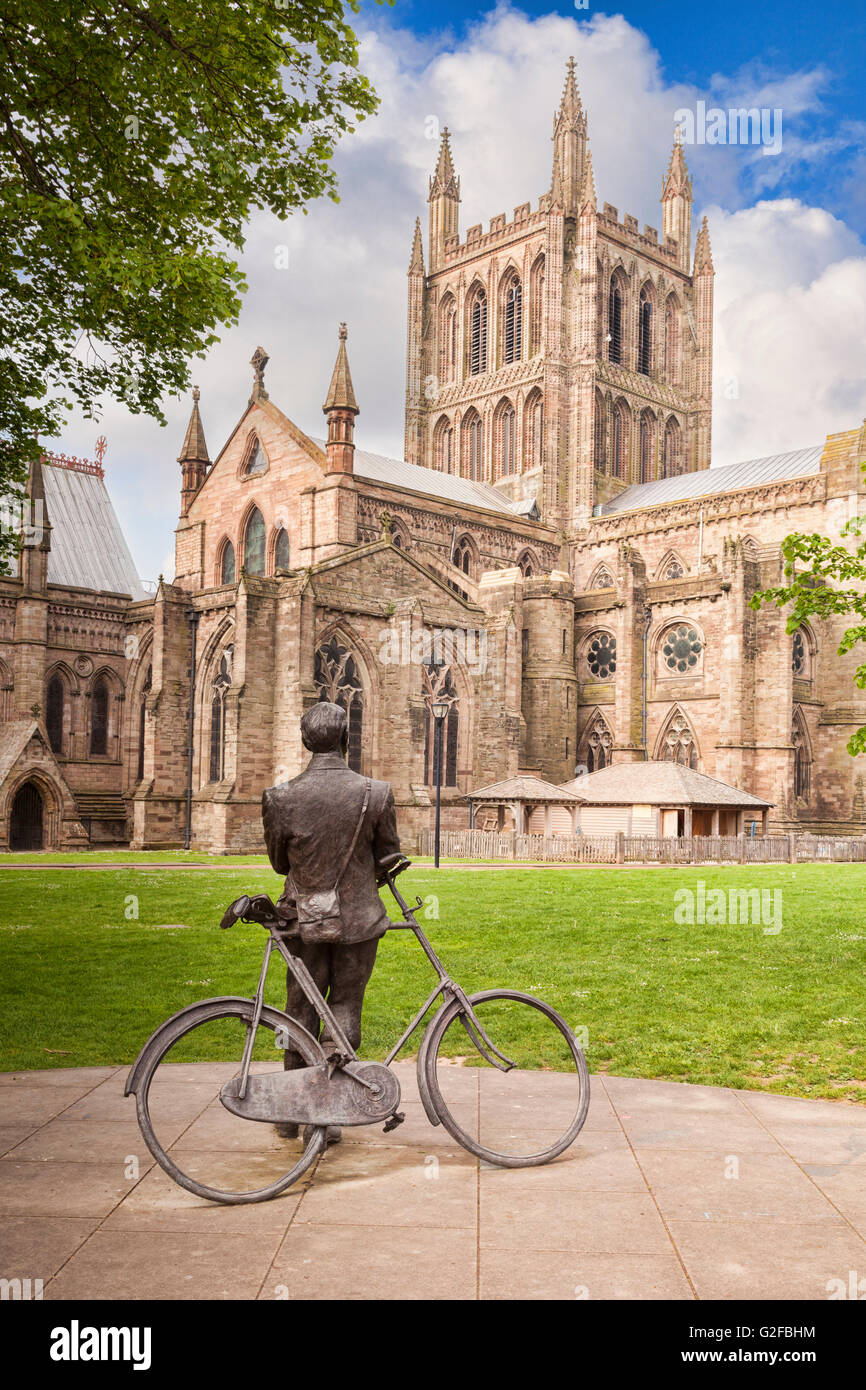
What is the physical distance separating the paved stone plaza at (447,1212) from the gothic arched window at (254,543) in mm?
41908

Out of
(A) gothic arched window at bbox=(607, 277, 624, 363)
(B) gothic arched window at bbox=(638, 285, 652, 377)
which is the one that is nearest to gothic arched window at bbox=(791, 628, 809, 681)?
(A) gothic arched window at bbox=(607, 277, 624, 363)

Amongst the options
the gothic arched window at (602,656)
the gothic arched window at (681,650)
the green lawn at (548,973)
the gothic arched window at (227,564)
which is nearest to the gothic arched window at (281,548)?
the gothic arched window at (227,564)

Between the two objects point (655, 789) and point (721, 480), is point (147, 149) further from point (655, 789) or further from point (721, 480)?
point (721, 480)

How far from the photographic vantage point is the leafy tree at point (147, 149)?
10.6m

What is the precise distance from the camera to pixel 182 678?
37.3 meters

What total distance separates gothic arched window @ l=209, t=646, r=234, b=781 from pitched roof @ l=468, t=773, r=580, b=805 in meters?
8.23

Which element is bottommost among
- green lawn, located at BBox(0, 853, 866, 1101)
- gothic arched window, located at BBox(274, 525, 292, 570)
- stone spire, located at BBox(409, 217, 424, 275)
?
green lawn, located at BBox(0, 853, 866, 1101)

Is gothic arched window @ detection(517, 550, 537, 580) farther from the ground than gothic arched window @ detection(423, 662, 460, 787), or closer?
farther from the ground

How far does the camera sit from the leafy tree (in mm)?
10648

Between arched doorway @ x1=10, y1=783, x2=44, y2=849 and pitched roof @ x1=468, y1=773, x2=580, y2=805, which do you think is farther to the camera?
arched doorway @ x1=10, y1=783, x2=44, y2=849

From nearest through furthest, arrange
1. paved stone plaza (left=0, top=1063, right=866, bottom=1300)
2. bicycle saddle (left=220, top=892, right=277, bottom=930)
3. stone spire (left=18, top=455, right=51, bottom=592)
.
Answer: paved stone plaza (left=0, top=1063, right=866, bottom=1300)
bicycle saddle (left=220, top=892, right=277, bottom=930)
stone spire (left=18, top=455, right=51, bottom=592)

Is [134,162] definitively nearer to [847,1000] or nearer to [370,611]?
[847,1000]

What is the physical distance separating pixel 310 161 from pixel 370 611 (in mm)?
24114

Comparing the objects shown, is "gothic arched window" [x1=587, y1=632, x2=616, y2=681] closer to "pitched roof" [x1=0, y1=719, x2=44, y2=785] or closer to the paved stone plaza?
"pitched roof" [x1=0, y1=719, x2=44, y2=785]
